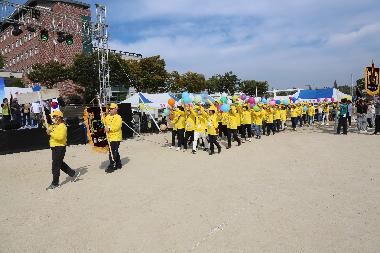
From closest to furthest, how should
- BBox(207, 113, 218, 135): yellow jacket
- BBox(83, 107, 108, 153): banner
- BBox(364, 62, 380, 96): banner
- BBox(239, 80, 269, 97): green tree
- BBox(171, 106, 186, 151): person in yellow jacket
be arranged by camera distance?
BBox(83, 107, 108, 153): banner → BBox(207, 113, 218, 135): yellow jacket → BBox(171, 106, 186, 151): person in yellow jacket → BBox(364, 62, 380, 96): banner → BBox(239, 80, 269, 97): green tree

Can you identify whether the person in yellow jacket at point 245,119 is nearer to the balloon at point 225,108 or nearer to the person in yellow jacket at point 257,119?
the person in yellow jacket at point 257,119

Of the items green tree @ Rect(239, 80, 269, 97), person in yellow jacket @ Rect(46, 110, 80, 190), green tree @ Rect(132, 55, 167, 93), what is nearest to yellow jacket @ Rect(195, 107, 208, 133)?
person in yellow jacket @ Rect(46, 110, 80, 190)

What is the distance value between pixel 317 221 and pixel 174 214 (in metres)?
2.12

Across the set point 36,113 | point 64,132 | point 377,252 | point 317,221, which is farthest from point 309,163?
point 36,113

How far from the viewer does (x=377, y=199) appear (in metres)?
5.76

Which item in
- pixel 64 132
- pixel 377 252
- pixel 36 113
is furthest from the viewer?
pixel 36 113

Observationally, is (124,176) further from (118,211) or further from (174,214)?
(174,214)

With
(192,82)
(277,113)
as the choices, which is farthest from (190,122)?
(192,82)

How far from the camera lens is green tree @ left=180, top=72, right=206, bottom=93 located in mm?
58688

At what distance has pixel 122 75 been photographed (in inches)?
1785

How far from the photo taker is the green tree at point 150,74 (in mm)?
49281

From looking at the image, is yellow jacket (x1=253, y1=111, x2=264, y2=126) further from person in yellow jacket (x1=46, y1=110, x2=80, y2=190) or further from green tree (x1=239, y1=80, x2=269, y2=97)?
green tree (x1=239, y1=80, x2=269, y2=97)

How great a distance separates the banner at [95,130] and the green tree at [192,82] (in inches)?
1877

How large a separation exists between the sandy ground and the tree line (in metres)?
33.4
